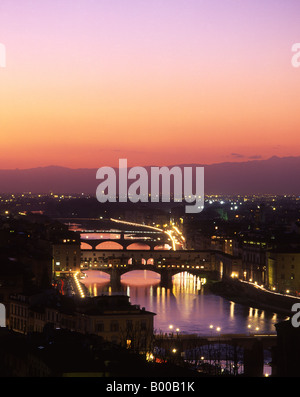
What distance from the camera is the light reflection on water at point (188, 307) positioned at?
14.5 m

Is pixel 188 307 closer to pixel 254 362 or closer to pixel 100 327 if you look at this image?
pixel 100 327

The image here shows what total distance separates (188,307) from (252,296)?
9.59 ft

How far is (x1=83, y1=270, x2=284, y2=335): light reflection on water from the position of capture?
14.5 m

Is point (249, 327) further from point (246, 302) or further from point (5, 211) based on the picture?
point (5, 211)

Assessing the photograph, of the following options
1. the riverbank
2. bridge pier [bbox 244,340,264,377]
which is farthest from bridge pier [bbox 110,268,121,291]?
bridge pier [bbox 244,340,264,377]

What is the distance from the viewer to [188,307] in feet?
56.4

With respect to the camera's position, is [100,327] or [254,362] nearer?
[254,362]

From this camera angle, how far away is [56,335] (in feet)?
28.5

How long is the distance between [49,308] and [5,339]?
356cm

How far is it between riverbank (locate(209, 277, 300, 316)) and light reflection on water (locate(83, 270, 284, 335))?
0.85ft

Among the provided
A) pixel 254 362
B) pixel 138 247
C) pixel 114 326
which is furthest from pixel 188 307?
pixel 138 247
